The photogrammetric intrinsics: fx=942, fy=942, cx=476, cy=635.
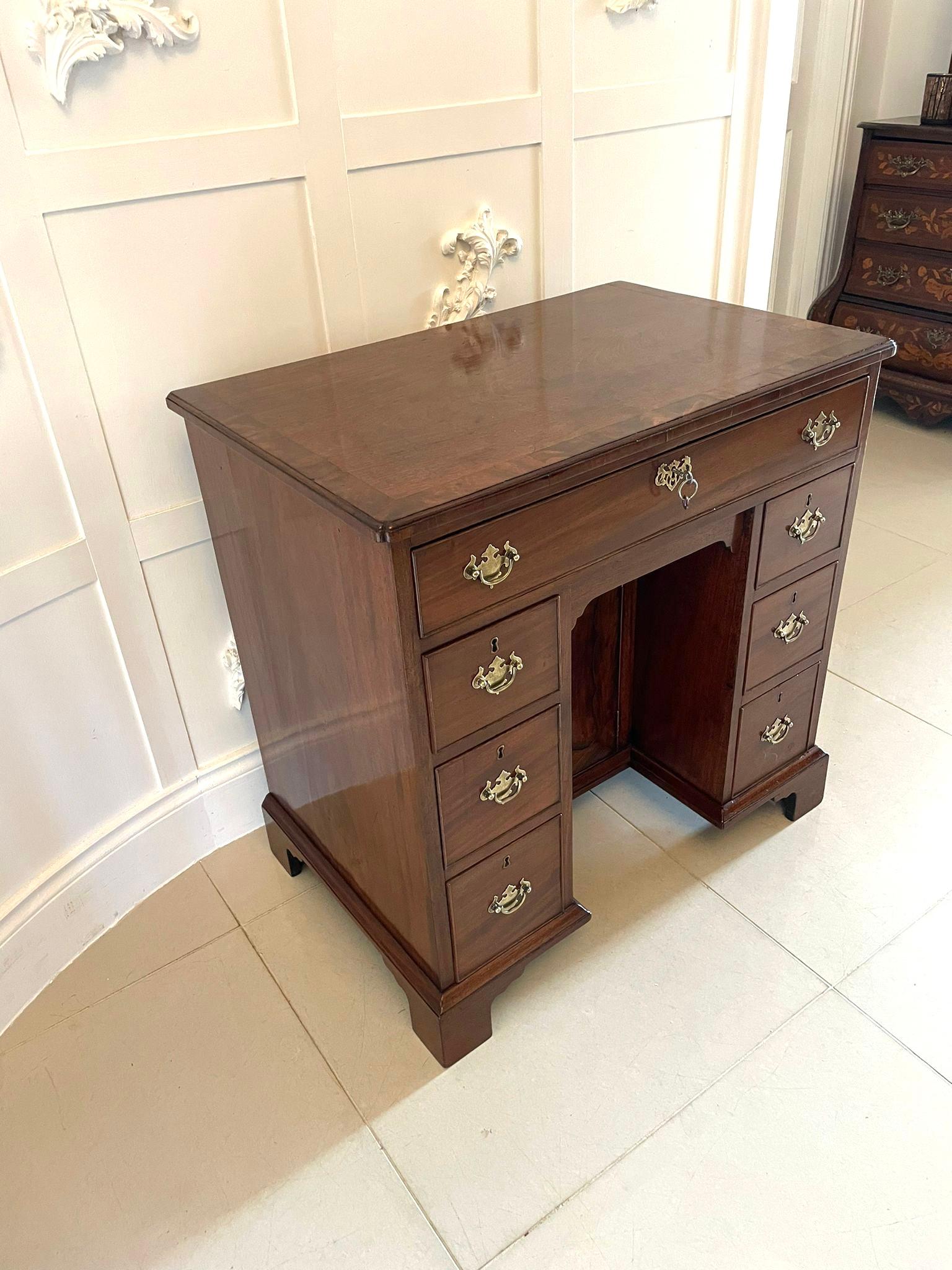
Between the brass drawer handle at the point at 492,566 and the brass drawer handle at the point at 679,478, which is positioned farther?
the brass drawer handle at the point at 679,478

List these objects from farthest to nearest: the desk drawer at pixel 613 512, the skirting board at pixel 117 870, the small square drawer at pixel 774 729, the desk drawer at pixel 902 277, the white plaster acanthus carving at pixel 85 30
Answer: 1. the desk drawer at pixel 902 277
2. the small square drawer at pixel 774 729
3. the skirting board at pixel 117 870
4. the white plaster acanthus carving at pixel 85 30
5. the desk drawer at pixel 613 512

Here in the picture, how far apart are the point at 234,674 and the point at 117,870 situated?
1.30 feet

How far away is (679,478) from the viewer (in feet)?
4.03

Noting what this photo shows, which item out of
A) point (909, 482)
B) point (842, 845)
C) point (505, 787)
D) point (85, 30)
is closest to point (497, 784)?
point (505, 787)

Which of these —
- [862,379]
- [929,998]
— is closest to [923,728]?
[929,998]

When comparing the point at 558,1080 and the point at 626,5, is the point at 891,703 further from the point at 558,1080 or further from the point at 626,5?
the point at 626,5

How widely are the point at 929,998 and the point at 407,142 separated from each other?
1585 millimetres

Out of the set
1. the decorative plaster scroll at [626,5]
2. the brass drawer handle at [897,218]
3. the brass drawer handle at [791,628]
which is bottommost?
the brass drawer handle at [791,628]

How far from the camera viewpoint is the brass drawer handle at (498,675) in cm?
115

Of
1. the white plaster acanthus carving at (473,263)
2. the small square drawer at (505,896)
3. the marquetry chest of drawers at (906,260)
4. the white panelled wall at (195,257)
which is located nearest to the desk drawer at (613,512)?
the white panelled wall at (195,257)

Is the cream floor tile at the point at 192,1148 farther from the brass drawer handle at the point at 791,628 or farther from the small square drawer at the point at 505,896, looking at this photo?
the brass drawer handle at the point at 791,628

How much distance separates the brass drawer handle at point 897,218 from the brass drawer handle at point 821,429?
7.05ft

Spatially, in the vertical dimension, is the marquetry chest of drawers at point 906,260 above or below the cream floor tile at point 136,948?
above

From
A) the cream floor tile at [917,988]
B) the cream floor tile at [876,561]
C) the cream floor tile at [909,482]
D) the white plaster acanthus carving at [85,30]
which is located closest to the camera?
the white plaster acanthus carving at [85,30]
